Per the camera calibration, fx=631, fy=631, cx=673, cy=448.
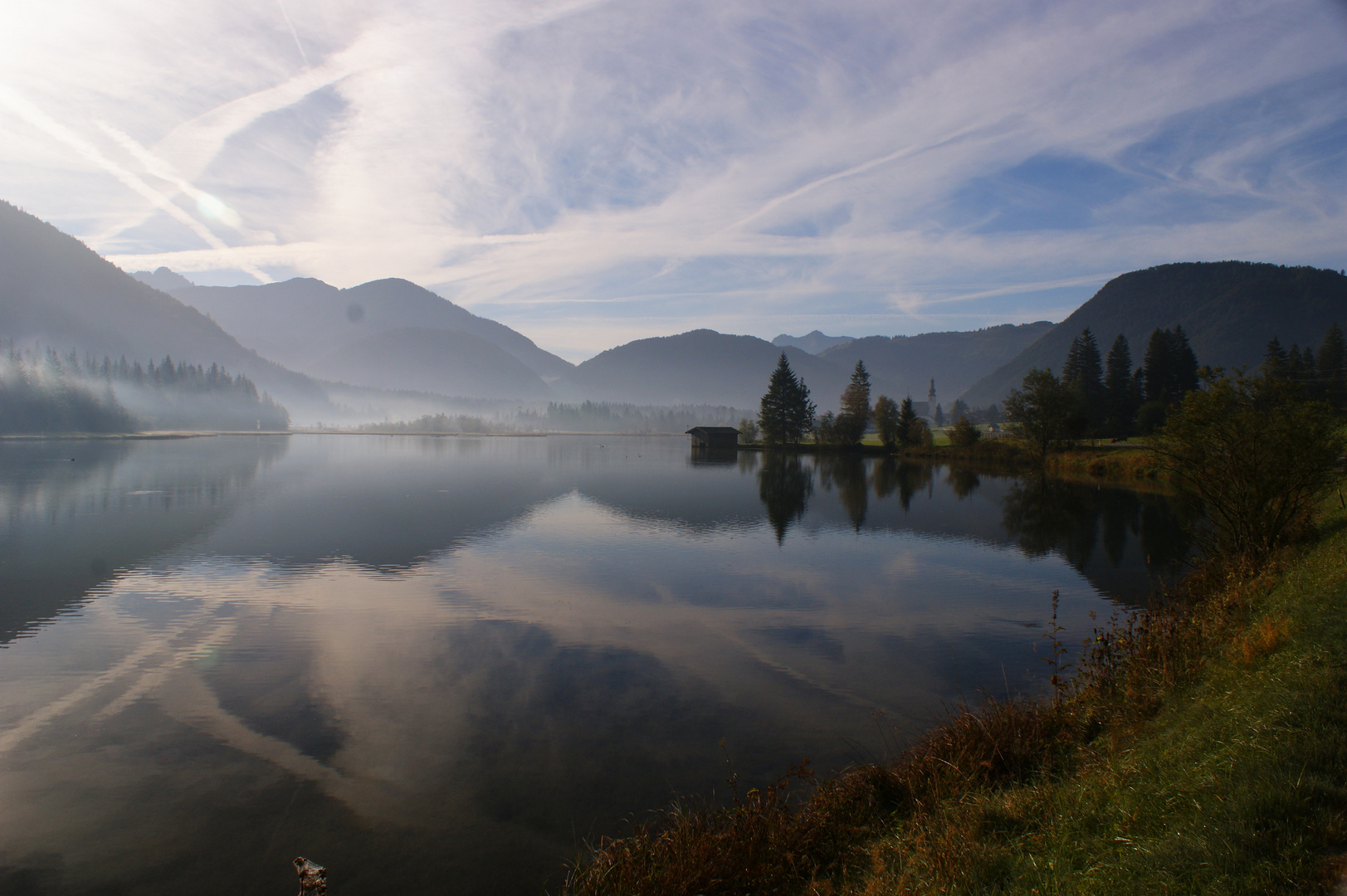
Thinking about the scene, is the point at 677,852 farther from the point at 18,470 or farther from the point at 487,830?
the point at 18,470

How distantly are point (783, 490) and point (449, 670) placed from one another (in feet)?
122

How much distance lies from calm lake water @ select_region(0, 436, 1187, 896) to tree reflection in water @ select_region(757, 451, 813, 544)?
3.33 metres

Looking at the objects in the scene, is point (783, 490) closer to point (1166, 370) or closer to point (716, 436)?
point (1166, 370)

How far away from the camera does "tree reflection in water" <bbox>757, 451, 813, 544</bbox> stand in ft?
111

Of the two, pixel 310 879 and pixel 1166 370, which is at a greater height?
pixel 1166 370

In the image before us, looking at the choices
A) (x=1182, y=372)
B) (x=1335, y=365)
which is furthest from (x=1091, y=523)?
(x=1335, y=365)

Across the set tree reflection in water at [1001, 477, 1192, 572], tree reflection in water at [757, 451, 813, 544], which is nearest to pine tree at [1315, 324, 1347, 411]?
tree reflection in water at [1001, 477, 1192, 572]

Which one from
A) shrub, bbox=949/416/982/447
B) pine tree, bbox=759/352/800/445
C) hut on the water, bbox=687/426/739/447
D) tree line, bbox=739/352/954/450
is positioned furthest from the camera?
hut on the water, bbox=687/426/739/447

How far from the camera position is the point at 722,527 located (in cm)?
3062

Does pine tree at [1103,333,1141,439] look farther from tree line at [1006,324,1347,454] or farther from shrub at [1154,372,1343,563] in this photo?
shrub at [1154,372,1343,563]

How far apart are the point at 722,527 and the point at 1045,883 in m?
25.6

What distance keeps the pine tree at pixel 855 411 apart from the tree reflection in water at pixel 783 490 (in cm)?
2763

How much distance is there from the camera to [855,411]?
11481cm

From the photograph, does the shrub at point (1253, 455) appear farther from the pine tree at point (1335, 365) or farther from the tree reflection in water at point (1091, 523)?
the pine tree at point (1335, 365)
